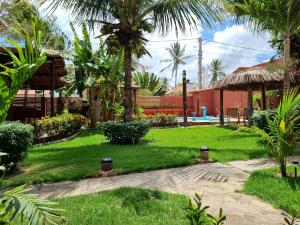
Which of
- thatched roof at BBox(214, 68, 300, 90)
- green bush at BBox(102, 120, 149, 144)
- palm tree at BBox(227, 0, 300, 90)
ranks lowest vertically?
green bush at BBox(102, 120, 149, 144)

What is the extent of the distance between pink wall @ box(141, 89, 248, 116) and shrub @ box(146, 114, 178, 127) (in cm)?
984

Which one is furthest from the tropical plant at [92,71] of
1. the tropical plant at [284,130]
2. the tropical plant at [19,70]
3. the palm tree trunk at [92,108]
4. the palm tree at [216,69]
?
the palm tree at [216,69]

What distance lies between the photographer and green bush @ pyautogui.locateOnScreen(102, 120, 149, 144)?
12344 mm

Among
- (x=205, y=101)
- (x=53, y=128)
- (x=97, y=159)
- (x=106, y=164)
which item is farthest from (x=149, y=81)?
(x=106, y=164)

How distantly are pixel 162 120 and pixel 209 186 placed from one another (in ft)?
50.3

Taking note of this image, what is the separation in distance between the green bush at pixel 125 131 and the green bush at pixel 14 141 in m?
4.72

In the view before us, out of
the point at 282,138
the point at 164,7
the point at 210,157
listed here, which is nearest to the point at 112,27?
the point at 164,7

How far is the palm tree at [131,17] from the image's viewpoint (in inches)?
444

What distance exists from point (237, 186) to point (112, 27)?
7160mm

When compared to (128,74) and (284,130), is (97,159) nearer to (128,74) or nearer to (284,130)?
(128,74)

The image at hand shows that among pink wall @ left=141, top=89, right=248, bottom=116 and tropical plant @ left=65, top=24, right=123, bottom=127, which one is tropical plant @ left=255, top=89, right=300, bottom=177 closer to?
tropical plant @ left=65, top=24, right=123, bottom=127

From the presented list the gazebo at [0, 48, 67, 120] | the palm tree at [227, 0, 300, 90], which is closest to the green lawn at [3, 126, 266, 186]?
the palm tree at [227, 0, 300, 90]

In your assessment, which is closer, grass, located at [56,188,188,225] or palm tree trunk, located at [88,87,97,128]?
grass, located at [56,188,188,225]

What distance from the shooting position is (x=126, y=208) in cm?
504
